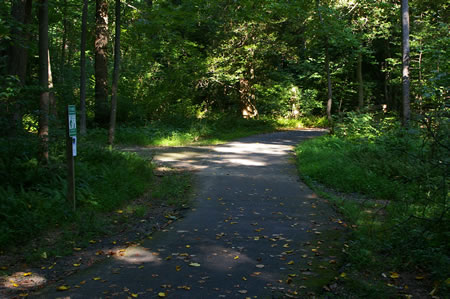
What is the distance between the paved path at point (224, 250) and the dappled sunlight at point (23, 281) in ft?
0.99

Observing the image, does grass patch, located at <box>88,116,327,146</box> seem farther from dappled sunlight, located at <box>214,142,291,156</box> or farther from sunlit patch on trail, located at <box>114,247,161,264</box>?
sunlit patch on trail, located at <box>114,247,161,264</box>

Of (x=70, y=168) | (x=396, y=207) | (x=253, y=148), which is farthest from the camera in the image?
(x=253, y=148)

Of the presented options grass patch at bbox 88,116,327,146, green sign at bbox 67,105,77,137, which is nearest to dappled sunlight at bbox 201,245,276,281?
green sign at bbox 67,105,77,137

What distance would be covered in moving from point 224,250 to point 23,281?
8.40 feet

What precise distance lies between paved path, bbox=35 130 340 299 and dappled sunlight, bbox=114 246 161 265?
0.5 inches

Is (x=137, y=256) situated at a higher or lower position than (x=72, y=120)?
lower

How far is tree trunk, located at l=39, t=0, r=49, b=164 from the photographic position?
7.48m

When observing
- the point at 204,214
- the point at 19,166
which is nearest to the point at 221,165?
the point at 204,214

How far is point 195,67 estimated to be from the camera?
2394 centimetres

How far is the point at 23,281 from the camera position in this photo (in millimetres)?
4754

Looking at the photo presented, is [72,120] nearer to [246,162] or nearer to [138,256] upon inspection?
[138,256]

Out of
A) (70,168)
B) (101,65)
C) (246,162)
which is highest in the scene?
(101,65)

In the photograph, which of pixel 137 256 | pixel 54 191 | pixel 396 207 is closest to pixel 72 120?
pixel 54 191

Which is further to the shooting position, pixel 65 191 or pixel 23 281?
pixel 65 191
